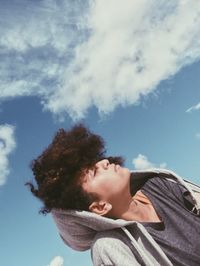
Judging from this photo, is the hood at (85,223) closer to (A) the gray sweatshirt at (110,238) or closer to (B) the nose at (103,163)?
(A) the gray sweatshirt at (110,238)

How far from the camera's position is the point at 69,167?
3.70 meters

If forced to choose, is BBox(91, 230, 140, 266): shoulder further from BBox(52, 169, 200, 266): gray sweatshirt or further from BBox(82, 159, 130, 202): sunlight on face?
BBox(82, 159, 130, 202): sunlight on face

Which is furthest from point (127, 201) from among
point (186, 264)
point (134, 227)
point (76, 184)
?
point (186, 264)

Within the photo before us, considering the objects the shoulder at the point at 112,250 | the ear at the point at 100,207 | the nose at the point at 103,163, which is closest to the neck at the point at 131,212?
the ear at the point at 100,207

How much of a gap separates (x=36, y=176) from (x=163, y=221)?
1.17 meters

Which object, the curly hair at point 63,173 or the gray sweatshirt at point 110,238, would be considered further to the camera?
the curly hair at point 63,173

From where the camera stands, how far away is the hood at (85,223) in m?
3.45

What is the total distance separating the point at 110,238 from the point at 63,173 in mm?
683

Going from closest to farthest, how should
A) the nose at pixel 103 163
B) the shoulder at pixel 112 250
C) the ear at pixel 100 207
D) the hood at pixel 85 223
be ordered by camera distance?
the shoulder at pixel 112 250 → the hood at pixel 85 223 → the ear at pixel 100 207 → the nose at pixel 103 163

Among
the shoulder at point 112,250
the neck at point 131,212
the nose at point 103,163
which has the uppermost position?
the nose at point 103,163

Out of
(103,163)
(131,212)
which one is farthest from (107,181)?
(131,212)

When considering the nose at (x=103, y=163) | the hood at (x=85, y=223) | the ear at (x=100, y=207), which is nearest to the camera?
the hood at (x=85, y=223)

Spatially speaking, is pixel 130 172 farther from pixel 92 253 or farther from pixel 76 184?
pixel 92 253

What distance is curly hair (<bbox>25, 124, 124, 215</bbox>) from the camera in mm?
3641
